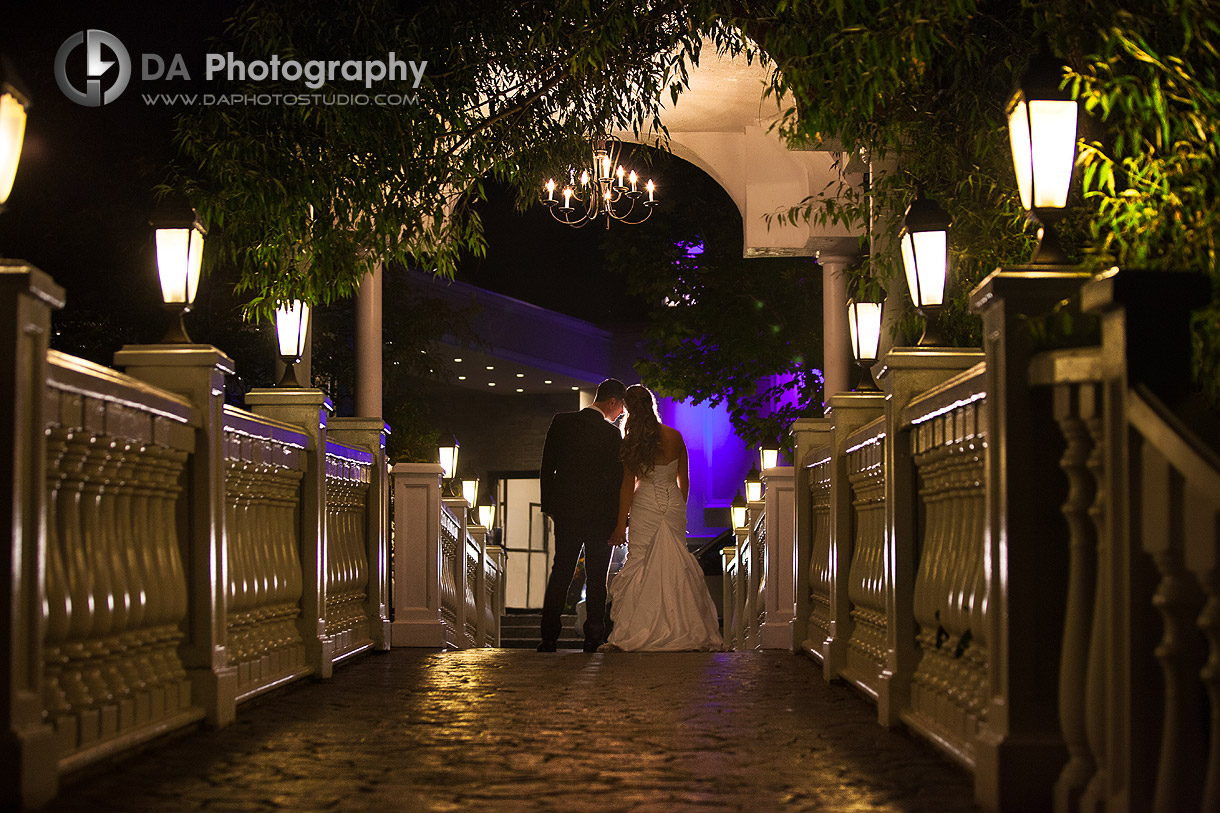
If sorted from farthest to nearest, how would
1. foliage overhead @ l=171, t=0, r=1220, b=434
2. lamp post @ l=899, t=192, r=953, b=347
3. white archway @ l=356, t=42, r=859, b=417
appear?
1. white archway @ l=356, t=42, r=859, b=417
2. lamp post @ l=899, t=192, r=953, b=347
3. foliage overhead @ l=171, t=0, r=1220, b=434

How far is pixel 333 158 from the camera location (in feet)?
22.9

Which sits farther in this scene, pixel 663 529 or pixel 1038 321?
pixel 663 529

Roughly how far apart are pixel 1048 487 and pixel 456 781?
1.75 m

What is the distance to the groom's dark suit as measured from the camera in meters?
8.01

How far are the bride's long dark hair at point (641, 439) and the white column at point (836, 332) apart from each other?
9.78ft

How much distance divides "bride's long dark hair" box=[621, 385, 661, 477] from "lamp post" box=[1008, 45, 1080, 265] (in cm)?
481

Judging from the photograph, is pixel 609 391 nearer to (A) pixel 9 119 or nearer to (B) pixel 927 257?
(B) pixel 927 257

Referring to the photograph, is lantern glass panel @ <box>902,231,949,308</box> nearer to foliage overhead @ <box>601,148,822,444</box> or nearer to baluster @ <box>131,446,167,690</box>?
baluster @ <box>131,446,167,690</box>

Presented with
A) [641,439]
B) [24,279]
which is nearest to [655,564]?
[641,439]

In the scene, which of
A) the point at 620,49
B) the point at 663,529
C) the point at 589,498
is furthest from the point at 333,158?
the point at 663,529

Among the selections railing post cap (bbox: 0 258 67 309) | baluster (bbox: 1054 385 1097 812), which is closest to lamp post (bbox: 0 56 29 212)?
railing post cap (bbox: 0 258 67 309)

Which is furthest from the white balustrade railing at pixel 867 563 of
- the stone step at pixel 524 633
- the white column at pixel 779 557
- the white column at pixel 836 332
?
the stone step at pixel 524 633

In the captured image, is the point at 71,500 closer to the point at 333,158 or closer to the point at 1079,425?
the point at 1079,425

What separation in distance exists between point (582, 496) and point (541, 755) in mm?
4340
